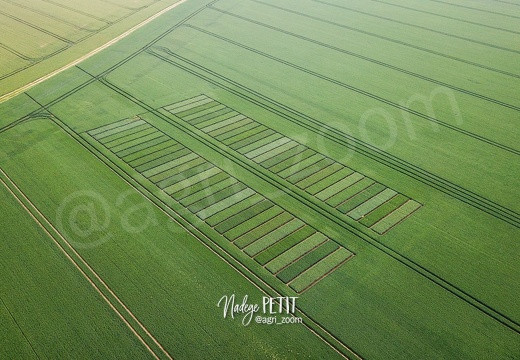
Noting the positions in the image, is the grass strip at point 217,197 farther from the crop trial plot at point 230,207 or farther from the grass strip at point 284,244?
the grass strip at point 284,244

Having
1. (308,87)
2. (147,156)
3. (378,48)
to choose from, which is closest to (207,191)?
(147,156)

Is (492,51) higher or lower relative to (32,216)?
higher

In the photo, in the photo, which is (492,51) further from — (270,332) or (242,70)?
(270,332)

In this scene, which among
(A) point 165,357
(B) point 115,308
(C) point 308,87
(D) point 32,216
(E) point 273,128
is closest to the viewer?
(A) point 165,357

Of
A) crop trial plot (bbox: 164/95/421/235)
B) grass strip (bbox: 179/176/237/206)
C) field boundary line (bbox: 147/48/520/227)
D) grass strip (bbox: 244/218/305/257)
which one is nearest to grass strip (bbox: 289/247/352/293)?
grass strip (bbox: 244/218/305/257)

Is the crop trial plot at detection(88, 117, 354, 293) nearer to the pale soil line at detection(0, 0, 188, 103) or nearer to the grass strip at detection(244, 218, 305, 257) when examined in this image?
the grass strip at detection(244, 218, 305, 257)

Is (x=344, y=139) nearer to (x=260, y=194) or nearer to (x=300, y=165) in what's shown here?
(x=300, y=165)
